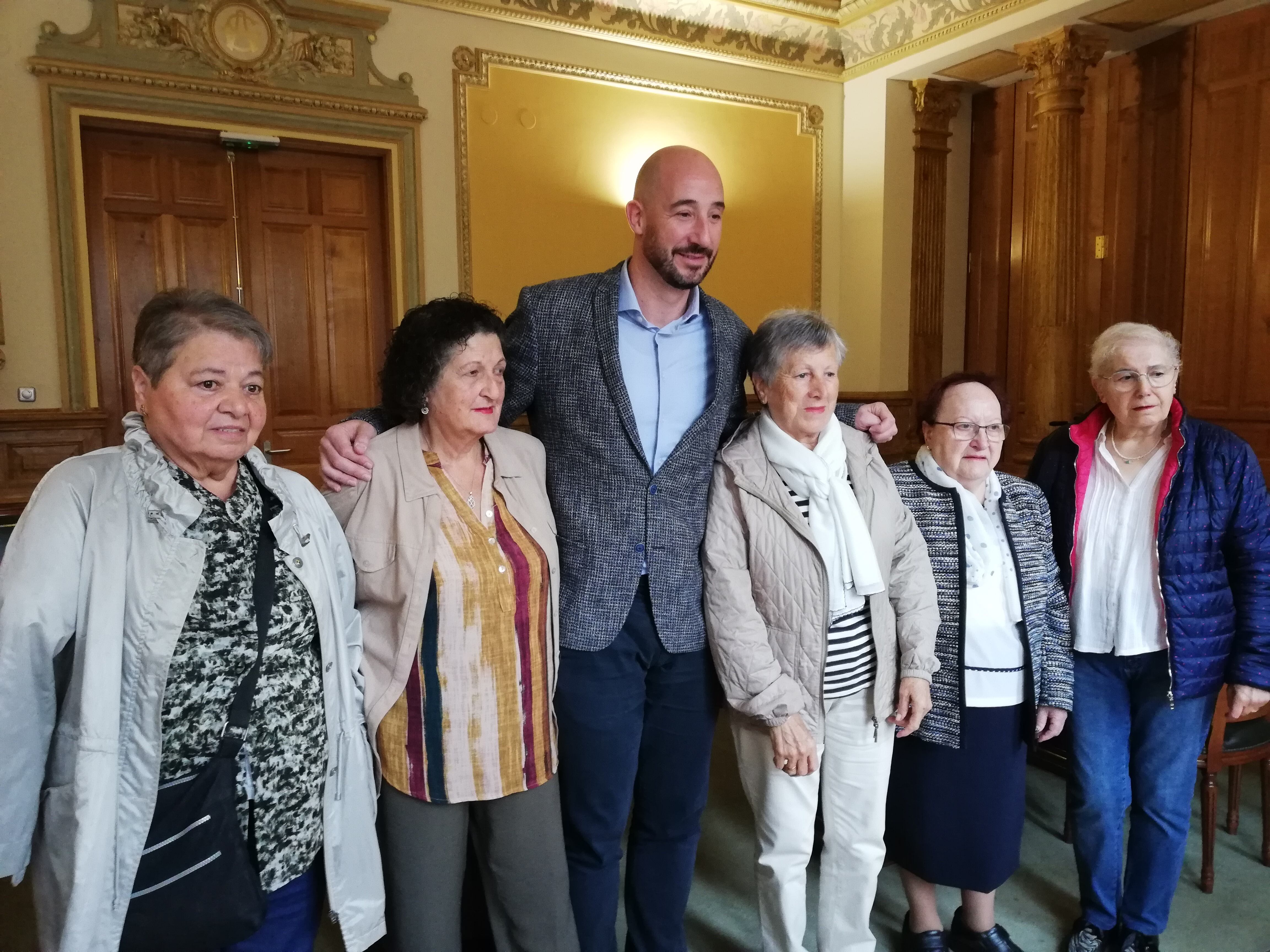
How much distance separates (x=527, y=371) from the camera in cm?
188

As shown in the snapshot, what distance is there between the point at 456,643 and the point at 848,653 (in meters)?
0.81

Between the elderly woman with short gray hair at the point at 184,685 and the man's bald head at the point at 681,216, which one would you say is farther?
the man's bald head at the point at 681,216

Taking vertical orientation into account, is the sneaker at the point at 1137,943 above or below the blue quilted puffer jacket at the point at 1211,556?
below

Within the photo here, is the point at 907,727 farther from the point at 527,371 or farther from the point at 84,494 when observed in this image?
the point at 84,494

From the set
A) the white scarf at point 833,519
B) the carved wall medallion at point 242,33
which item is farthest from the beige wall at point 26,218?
the white scarf at point 833,519

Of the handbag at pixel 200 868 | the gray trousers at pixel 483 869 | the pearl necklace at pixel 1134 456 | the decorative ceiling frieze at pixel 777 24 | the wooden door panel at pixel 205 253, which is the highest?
the decorative ceiling frieze at pixel 777 24

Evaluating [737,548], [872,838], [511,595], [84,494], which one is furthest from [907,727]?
[84,494]

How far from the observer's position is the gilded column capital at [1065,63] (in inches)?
202

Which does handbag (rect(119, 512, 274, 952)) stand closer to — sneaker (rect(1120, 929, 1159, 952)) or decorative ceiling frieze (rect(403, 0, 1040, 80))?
sneaker (rect(1120, 929, 1159, 952))

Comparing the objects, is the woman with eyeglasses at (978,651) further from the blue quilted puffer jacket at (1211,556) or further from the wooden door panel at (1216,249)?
the wooden door panel at (1216,249)

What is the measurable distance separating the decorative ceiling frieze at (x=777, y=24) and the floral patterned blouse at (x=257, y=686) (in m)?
4.57

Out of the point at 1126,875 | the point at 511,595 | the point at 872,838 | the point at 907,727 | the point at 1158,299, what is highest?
the point at 1158,299

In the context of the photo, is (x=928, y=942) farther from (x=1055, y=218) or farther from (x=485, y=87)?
(x=485, y=87)

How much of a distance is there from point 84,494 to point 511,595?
67cm
